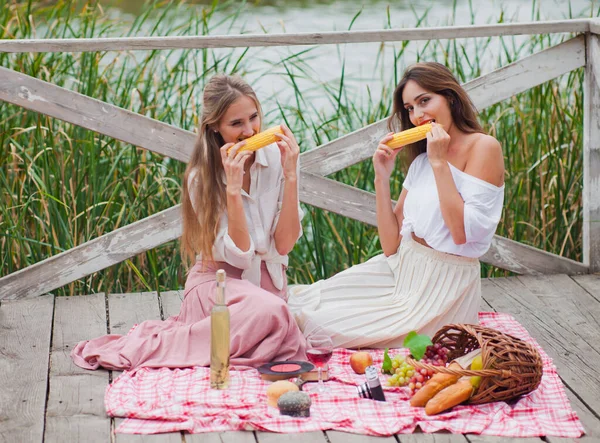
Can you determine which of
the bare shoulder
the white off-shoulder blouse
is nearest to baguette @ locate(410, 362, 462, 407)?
the white off-shoulder blouse

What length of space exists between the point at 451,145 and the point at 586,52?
1213mm

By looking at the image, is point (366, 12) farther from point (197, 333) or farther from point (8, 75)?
point (197, 333)

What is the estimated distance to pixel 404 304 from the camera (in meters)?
3.66

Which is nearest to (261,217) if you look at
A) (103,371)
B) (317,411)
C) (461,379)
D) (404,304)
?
(404,304)

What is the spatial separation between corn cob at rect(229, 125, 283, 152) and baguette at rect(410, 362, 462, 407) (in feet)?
3.33

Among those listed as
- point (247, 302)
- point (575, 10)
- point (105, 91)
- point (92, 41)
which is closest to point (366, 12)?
point (575, 10)

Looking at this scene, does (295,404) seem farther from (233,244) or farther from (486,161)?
(486,161)

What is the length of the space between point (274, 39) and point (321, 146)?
1.65 ft

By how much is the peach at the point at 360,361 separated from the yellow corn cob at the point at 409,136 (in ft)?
2.63

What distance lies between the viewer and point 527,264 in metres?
4.52

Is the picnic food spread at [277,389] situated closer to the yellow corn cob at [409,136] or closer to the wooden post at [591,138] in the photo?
the yellow corn cob at [409,136]

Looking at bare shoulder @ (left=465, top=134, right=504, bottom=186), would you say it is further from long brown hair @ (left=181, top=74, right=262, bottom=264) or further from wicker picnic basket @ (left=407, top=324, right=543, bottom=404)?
long brown hair @ (left=181, top=74, right=262, bottom=264)

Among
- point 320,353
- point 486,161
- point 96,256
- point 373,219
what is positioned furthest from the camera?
point 373,219

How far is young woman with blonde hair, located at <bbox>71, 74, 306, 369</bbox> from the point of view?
11.2ft
